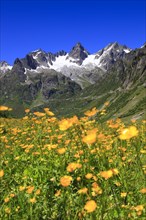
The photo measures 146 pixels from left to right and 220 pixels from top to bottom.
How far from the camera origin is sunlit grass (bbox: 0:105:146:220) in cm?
457

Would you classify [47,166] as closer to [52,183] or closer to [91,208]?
[52,183]

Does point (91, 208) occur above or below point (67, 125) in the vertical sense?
below

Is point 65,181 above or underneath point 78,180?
underneath

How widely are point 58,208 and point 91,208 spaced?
6.55ft

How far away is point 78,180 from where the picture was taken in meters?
5.48

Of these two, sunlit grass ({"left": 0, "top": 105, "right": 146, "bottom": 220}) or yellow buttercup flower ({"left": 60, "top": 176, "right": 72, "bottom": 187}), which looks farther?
sunlit grass ({"left": 0, "top": 105, "right": 146, "bottom": 220})

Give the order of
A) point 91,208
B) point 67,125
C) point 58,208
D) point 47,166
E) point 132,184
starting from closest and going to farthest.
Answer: point 91,208 < point 67,125 < point 58,208 < point 132,184 < point 47,166

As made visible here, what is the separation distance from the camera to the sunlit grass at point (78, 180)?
4.57 m

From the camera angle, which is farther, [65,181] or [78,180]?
[78,180]

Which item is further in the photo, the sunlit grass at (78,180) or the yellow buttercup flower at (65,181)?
the sunlit grass at (78,180)

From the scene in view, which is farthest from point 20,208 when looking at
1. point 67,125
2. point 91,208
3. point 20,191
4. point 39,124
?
point 39,124

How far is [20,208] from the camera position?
18.3ft

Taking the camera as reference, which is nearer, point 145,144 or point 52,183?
point 52,183

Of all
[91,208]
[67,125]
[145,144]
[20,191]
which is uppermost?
[145,144]
